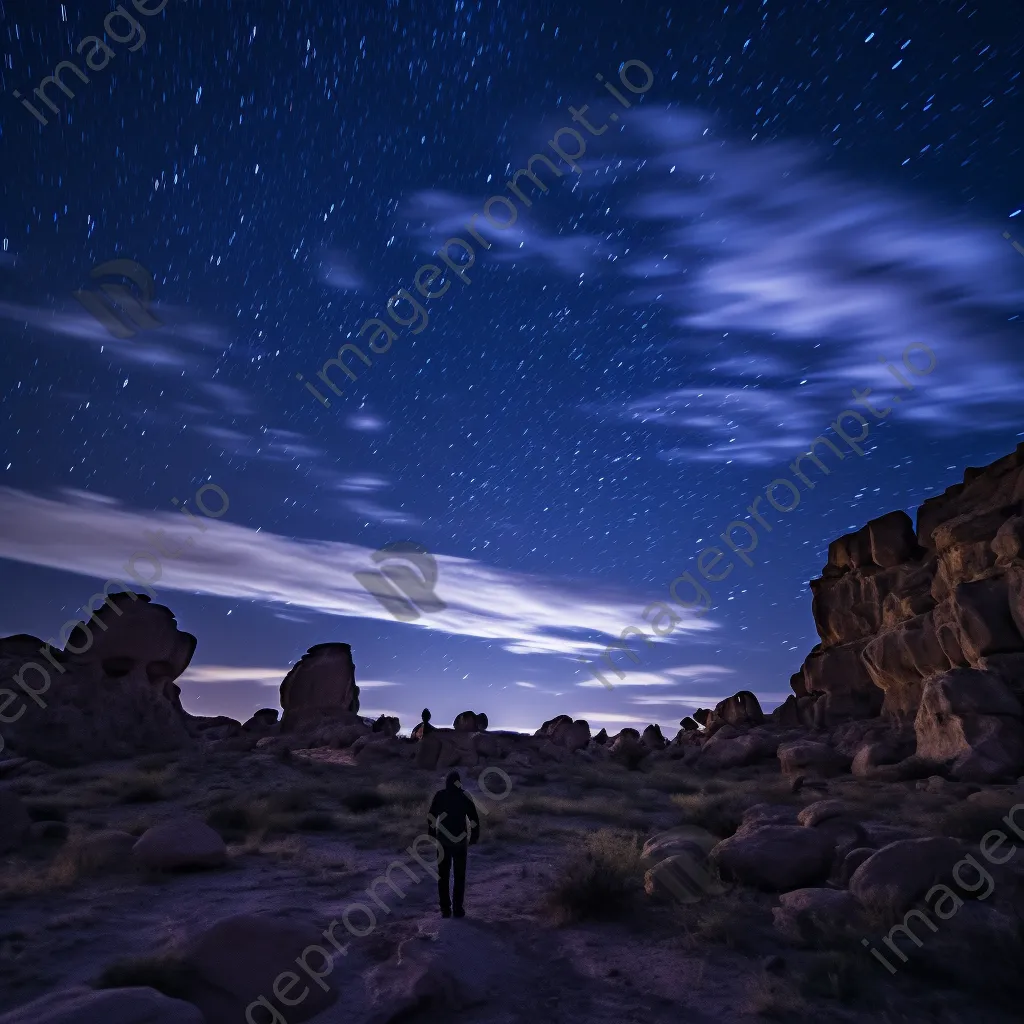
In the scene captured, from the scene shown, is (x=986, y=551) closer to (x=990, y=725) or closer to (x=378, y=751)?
(x=990, y=725)

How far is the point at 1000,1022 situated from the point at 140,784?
22.1 m

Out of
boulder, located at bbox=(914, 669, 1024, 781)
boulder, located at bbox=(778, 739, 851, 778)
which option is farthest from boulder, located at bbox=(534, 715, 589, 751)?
boulder, located at bbox=(914, 669, 1024, 781)

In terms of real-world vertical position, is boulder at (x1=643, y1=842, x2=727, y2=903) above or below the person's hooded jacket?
below

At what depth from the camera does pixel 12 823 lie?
13.0 m

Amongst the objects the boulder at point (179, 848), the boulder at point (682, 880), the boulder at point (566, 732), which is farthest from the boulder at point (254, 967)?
the boulder at point (566, 732)

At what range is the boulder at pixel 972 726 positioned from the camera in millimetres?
20953

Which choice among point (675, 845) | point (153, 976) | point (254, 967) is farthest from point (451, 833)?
point (675, 845)

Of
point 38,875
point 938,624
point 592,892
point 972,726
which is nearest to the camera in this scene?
point 592,892

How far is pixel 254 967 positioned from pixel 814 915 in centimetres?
661

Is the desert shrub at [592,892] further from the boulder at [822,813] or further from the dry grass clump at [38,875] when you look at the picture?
the dry grass clump at [38,875]

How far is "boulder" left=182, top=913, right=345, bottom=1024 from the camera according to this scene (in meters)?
6.61

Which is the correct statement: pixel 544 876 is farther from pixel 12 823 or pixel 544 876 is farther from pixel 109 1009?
pixel 12 823

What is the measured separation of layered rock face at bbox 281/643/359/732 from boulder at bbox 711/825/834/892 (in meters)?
39.7

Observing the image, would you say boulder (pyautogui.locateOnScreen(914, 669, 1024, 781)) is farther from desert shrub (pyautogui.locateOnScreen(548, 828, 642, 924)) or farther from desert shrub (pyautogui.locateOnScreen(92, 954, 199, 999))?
desert shrub (pyautogui.locateOnScreen(92, 954, 199, 999))
